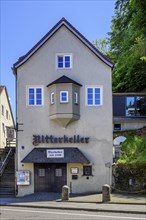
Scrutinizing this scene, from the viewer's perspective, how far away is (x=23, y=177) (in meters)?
27.9

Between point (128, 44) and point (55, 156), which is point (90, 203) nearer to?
point (55, 156)

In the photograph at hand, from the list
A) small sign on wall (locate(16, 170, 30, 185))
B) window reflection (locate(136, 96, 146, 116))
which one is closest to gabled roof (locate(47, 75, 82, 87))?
small sign on wall (locate(16, 170, 30, 185))

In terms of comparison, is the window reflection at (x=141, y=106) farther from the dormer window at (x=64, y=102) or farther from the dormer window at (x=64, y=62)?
the dormer window at (x=64, y=62)

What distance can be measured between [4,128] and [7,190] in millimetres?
21056

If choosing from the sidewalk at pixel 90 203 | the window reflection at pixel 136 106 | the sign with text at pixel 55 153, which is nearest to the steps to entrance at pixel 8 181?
the sidewalk at pixel 90 203

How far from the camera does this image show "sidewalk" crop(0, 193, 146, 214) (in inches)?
753

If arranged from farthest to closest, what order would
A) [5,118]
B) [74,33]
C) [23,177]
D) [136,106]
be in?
[5,118] < [136,106] < [74,33] < [23,177]

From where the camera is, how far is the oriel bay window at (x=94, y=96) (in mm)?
28891

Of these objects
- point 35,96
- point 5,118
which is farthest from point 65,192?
point 5,118

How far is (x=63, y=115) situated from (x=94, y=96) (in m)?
2.88

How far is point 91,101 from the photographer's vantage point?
28.9 m

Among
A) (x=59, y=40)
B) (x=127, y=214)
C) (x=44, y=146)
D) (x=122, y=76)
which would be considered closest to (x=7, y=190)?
(x=44, y=146)

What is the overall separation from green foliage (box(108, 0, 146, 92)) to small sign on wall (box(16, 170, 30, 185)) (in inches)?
593

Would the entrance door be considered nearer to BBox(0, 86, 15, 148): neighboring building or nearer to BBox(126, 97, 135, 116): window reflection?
BBox(126, 97, 135, 116): window reflection
